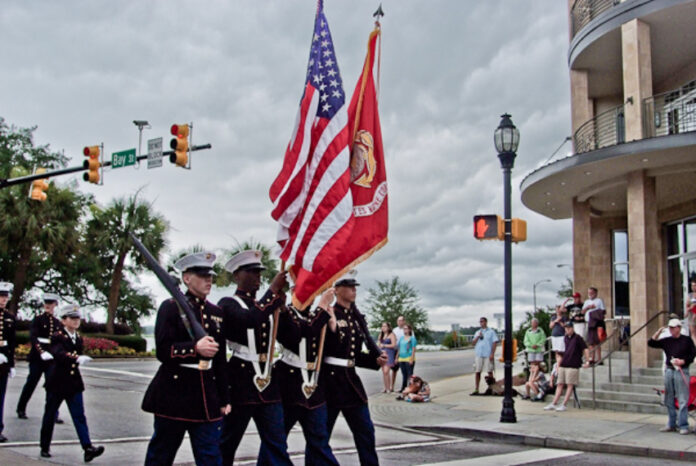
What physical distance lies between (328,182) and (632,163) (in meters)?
13.5

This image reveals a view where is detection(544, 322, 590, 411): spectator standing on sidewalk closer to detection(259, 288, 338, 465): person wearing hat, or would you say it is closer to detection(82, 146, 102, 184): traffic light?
detection(259, 288, 338, 465): person wearing hat

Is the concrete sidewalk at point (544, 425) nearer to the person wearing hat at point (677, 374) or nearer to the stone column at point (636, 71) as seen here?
the person wearing hat at point (677, 374)

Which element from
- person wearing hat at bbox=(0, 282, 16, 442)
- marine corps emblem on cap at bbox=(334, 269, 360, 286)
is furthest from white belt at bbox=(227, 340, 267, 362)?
person wearing hat at bbox=(0, 282, 16, 442)

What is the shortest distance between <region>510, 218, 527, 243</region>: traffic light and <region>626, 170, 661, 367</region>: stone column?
5675 millimetres

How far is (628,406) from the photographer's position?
14672mm

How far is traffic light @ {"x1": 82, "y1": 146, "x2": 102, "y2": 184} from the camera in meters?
19.3

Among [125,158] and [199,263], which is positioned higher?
[125,158]

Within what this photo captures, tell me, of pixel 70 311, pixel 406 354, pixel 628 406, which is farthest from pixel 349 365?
pixel 406 354

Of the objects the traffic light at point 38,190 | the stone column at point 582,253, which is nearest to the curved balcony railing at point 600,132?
the stone column at point 582,253

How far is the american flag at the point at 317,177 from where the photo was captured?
6.70m

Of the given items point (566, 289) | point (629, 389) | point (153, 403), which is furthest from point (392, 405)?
point (566, 289)

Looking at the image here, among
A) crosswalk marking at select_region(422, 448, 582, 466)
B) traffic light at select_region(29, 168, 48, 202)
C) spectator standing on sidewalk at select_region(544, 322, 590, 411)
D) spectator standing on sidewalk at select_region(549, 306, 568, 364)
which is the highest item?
traffic light at select_region(29, 168, 48, 202)

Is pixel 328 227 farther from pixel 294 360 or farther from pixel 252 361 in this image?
pixel 252 361

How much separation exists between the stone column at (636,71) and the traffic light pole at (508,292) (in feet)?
20.4
